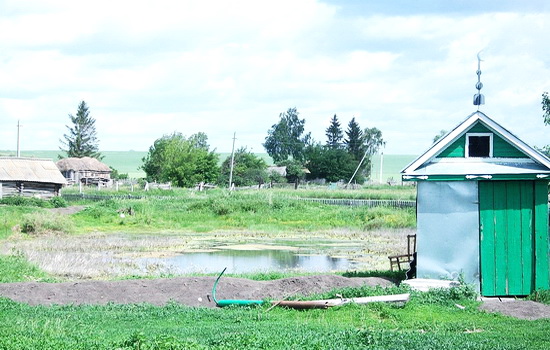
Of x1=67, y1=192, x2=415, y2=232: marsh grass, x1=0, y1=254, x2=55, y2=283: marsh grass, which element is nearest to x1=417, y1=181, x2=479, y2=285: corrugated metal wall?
x1=0, y1=254, x2=55, y2=283: marsh grass

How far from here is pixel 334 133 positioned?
118m

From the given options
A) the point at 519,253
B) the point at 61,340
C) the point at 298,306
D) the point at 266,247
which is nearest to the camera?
the point at 61,340

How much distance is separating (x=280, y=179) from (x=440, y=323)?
3084 inches

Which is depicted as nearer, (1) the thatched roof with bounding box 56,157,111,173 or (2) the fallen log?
(2) the fallen log

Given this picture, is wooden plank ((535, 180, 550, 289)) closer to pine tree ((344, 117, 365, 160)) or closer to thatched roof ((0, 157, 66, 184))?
thatched roof ((0, 157, 66, 184))

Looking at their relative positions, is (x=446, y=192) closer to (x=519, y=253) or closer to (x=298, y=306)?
(x=519, y=253)

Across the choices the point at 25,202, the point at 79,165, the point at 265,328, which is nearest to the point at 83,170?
the point at 79,165

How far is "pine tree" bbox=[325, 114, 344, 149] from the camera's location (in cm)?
11775

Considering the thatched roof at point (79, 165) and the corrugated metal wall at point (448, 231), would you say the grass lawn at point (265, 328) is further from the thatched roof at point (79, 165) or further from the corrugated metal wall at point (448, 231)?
the thatched roof at point (79, 165)

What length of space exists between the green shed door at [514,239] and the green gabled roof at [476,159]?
453 millimetres

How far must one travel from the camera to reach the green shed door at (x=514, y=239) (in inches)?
752

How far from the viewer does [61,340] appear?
38.6 ft

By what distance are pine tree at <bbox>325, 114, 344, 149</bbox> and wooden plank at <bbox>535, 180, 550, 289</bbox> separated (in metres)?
98.3

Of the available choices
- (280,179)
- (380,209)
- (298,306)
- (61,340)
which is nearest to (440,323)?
(298,306)
